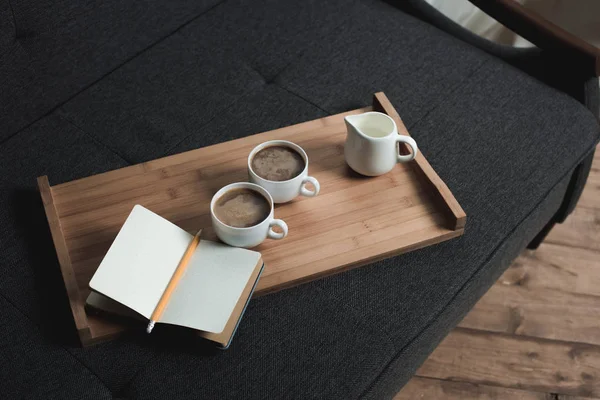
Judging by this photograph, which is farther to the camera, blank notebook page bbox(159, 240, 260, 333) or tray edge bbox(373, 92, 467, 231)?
tray edge bbox(373, 92, 467, 231)

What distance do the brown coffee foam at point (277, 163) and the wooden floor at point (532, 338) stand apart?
23.2 inches

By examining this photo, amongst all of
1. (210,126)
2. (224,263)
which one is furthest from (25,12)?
(224,263)

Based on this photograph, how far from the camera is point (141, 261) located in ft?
3.12

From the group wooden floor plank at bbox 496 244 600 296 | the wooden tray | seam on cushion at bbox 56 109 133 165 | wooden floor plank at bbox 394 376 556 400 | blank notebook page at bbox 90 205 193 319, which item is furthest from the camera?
wooden floor plank at bbox 496 244 600 296

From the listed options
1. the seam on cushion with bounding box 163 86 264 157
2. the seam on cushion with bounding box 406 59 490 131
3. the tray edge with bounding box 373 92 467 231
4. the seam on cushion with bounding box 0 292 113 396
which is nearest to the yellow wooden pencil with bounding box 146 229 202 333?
the seam on cushion with bounding box 0 292 113 396

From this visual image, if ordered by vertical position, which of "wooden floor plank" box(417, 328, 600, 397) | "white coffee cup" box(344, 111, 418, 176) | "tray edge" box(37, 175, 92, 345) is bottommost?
"wooden floor plank" box(417, 328, 600, 397)

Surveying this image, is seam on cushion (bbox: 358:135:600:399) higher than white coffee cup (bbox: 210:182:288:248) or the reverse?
the reverse

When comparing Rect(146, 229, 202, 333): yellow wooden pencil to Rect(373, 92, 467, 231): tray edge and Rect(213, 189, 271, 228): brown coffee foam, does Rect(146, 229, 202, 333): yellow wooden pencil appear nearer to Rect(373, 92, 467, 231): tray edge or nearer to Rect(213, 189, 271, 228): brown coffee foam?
Rect(213, 189, 271, 228): brown coffee foam

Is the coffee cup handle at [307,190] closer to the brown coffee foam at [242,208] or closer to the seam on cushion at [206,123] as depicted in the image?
the brown coffee foam at [242,208]

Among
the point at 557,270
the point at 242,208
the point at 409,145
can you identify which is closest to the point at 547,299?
the point at 557,270

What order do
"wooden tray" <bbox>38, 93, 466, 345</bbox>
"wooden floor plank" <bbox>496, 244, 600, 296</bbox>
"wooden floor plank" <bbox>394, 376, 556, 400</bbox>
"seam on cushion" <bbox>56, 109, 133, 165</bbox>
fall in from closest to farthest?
1. "wooden tray" <bbox>38, 93, 466, 345</bbox>
2. "seam on cushion" <bbox>56, 109, 133, 165</bbox>
3. "wooden floor plank" <bbox>394, 376, 556, 400</bbox>
4. "wooden floor plank" <bbox>496, 244, 600, 296</bbox>

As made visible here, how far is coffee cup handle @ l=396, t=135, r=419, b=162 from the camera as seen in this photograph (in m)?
1.08

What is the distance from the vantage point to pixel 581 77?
1.35 meters

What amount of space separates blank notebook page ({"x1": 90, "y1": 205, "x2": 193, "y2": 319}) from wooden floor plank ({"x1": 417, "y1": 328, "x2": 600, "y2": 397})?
682mm
